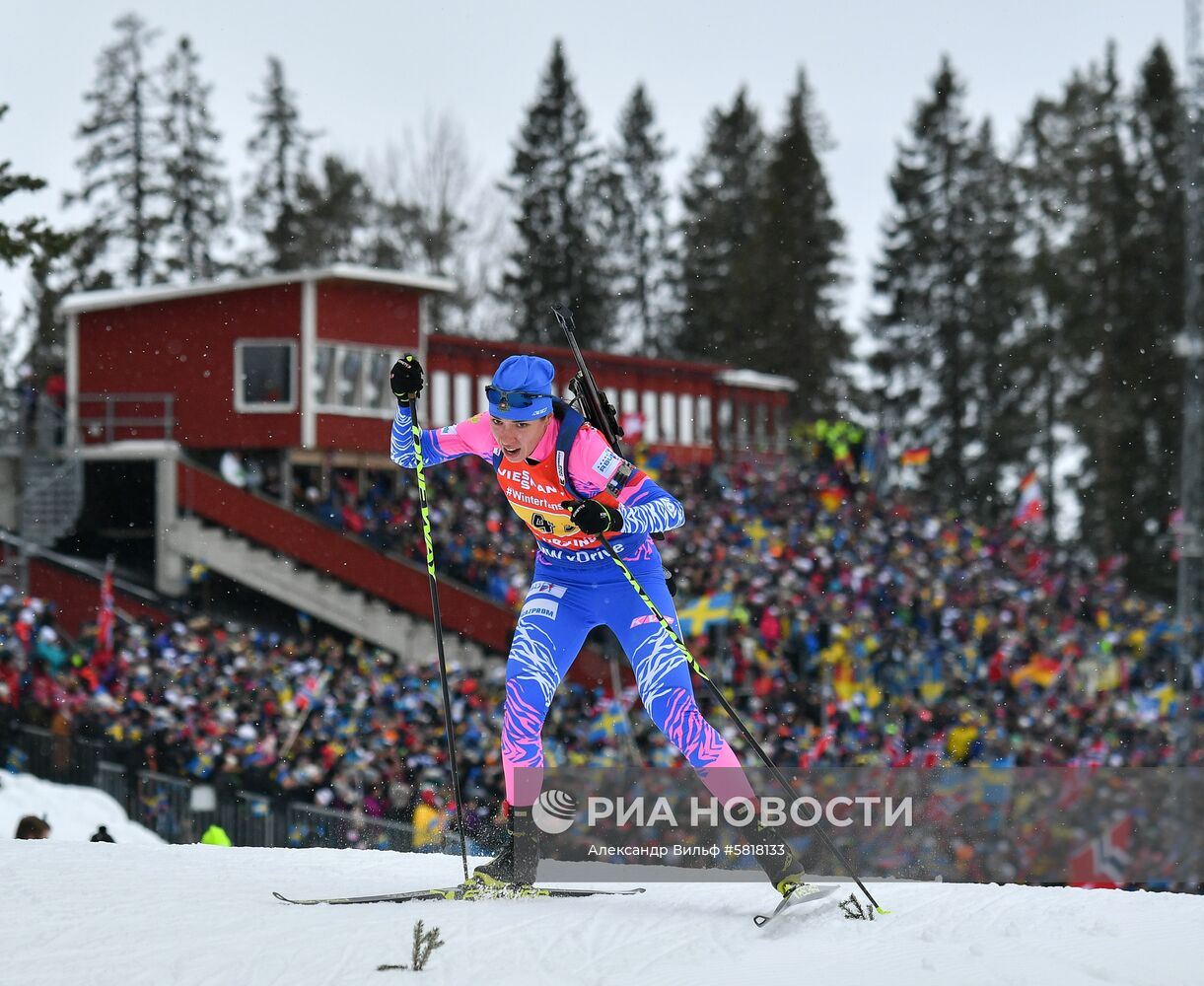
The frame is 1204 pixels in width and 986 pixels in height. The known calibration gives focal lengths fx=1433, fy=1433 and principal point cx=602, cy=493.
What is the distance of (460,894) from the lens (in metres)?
5.28

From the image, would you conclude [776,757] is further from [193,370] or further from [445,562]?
[193,370]

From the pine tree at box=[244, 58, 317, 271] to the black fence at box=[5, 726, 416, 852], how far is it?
2648cm

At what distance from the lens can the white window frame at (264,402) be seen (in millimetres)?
20922

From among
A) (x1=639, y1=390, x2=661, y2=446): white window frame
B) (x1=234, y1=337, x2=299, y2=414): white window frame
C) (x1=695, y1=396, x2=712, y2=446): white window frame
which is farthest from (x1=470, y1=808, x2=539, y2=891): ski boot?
(x1=695, y1=396, x2=712, y2=446): white window frame


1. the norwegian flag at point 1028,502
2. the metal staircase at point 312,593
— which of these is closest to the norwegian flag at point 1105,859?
the metal staircase at point 312,593

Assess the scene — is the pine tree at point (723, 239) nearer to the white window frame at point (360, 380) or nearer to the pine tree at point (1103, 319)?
the pine tree at point (1103, 319)

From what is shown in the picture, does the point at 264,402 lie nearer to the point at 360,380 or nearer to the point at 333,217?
the point at 360,380

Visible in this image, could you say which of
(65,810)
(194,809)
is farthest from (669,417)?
(65,810)

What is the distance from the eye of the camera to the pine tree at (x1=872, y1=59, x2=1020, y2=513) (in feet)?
121

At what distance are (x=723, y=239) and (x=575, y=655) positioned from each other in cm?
3571

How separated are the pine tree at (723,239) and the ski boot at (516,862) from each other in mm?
32773

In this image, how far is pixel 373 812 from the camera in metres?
10.9

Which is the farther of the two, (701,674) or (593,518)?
(701,674)

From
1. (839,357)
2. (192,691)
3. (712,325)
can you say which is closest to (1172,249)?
(839,357)
